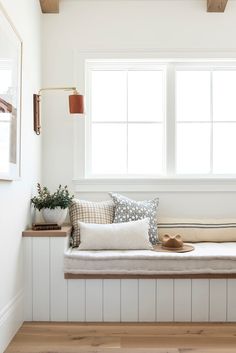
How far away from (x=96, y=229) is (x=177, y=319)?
0.90m

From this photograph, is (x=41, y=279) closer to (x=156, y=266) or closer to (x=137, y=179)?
(x=156, y=266)

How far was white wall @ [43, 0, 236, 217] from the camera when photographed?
360 cm

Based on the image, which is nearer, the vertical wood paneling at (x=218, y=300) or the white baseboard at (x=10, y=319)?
the white baseboard at (x=10, y=319)

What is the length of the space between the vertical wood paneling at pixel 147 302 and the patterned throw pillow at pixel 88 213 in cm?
68

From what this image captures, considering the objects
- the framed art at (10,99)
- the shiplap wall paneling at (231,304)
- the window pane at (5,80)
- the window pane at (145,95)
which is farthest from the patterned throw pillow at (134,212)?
the window pane at (5,80)

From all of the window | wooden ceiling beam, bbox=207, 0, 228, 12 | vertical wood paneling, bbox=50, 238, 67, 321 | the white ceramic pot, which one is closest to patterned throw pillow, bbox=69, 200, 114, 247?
the white ceramic pot

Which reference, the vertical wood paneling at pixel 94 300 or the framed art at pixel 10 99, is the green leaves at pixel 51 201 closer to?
the framed art at pixel 10 99

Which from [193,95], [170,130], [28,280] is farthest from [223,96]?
[28,280]

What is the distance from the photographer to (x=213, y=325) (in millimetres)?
2842

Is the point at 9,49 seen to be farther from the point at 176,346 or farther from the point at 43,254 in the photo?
the point at 176,346

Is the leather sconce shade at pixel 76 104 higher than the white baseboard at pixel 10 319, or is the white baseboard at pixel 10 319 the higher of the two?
the leather sconce shade at pixel 76 104

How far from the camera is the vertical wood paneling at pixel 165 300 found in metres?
2.88

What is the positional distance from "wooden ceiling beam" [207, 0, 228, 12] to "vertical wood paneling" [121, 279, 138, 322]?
2505 millimetres

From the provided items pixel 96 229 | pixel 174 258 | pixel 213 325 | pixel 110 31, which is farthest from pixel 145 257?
pixel 110 31
